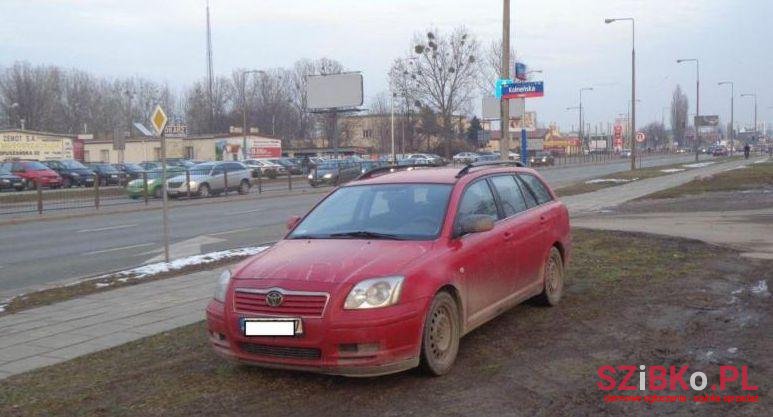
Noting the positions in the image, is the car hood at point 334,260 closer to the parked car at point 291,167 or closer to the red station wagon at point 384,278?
the red station wagon at point 384,278

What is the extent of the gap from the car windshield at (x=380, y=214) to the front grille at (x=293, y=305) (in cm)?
107

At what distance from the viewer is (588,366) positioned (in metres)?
5.67

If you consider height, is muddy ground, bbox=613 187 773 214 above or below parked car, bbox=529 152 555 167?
below

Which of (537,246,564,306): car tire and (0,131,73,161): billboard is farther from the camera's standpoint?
(0,131,73,161): billboard

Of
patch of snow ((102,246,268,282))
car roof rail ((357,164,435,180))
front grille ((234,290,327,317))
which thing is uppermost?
car roof rail ((357,164,435,180))

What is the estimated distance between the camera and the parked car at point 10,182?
40906mm

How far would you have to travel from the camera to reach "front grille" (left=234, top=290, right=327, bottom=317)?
507 centimetres

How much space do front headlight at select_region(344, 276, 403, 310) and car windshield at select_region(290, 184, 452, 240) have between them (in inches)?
31.8

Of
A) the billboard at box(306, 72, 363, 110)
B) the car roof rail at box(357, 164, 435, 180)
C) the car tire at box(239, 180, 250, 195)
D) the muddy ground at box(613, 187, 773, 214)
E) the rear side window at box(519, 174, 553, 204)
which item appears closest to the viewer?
the car roof rail at box(357, 164, 435, 180)

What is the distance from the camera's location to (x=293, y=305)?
16.8ft

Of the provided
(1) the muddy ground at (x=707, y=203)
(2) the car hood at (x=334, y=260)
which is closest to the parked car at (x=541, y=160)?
(1) the muddy ground at (x=707, y=203)

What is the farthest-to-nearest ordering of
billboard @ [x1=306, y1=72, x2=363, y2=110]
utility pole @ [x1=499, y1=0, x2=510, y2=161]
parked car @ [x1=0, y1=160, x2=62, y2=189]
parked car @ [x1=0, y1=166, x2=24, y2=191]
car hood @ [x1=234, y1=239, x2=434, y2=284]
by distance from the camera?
billboard @ [x1=306, y1=72, x2=363, y2=110] < parked car @ [x1=0, y1=160, x2=62, y2=189] < parked car @ [x1=0, y1=166, x2=24, y2=191] < utility pole @ [x1=499, y1=0, x2=510, y2=161] < car hood @ [x1=234, y1=239, x2=434, y2=284]

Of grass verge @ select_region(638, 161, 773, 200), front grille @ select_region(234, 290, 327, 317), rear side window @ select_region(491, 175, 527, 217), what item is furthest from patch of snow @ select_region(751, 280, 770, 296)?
grass verge @ select_region(638, 161, 773, 200)

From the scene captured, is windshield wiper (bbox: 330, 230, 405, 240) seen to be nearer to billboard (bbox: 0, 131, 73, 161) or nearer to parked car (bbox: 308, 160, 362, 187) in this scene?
parked car (bbox: 308, 160, 362, 187)
